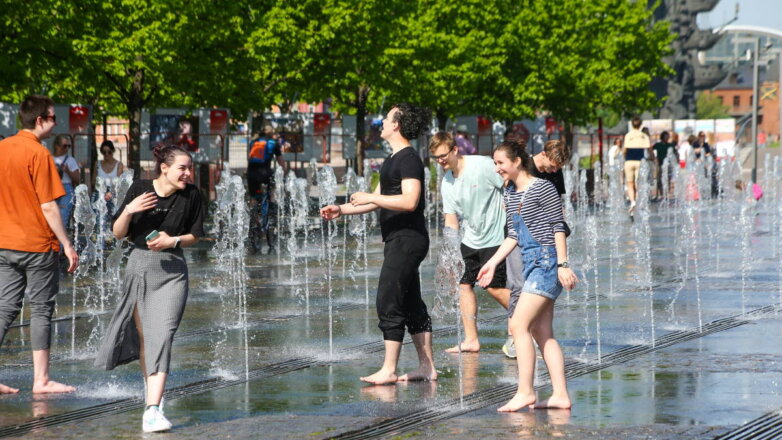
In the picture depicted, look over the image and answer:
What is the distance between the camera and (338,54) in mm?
33125

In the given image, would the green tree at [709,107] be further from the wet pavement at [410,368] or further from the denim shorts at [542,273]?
the denim shorts at [542,273]

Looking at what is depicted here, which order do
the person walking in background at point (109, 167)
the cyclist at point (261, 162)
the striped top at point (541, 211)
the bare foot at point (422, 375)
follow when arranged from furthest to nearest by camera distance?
the cyclist at point (261, 162) → the person walking in background at point (109, 167) → the bare foot at point (422, 375) → the striped top at point (541, 211)

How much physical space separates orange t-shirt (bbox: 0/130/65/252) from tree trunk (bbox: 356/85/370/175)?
2700 centimetres

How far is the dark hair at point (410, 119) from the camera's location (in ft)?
27.8

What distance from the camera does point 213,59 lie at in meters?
29.3

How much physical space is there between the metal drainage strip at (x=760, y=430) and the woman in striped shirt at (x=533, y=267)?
1003 millimetres

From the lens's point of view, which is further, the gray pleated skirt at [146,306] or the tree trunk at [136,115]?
the tree trunk at [136,115]

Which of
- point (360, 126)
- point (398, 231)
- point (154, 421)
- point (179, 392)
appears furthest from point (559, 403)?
point (360, 126)

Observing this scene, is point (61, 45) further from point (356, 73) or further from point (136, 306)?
point (136, 306)

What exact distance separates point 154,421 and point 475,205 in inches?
132

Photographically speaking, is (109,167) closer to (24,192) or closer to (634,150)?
(24,192)

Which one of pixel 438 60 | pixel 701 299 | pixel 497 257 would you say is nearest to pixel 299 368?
pixel 497 257

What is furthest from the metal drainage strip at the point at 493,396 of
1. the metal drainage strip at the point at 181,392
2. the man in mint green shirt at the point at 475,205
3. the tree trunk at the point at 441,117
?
the tree trunk at the point at 441,117

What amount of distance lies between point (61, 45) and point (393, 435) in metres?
18.4
